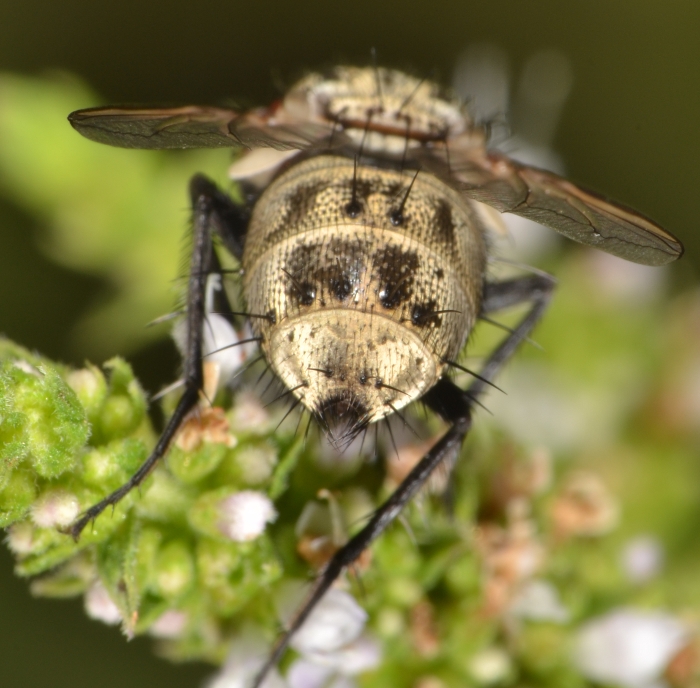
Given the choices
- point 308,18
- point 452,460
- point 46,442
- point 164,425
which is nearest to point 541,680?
point 452,460

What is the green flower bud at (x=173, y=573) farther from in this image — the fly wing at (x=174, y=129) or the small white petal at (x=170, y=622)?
the fly wing at (x=174, y=129)

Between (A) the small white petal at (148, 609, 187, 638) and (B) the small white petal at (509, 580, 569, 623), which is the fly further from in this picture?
(B) the small white petal at (509, 580, 569, 623)

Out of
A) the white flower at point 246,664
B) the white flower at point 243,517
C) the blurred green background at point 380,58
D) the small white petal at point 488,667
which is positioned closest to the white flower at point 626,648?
the small white petal at point 488,667

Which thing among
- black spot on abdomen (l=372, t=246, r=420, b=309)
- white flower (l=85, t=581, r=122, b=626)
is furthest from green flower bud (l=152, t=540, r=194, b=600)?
black spot on abdomen (l=372, t=246, r=420, b=309)

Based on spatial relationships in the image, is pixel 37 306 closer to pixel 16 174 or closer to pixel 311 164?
pixel 16 174

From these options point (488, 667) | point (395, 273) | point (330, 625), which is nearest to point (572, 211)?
point (395, 273)

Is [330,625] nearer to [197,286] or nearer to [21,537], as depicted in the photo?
[21,537]
